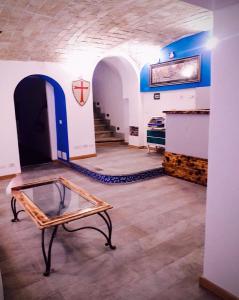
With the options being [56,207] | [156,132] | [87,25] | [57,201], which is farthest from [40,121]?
[56,207]

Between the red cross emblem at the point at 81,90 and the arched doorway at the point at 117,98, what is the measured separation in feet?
4.73

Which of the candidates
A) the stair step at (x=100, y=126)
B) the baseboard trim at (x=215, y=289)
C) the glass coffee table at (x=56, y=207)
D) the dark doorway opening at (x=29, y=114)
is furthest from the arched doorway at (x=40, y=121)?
the baseboard trim at (x=215, y=289)

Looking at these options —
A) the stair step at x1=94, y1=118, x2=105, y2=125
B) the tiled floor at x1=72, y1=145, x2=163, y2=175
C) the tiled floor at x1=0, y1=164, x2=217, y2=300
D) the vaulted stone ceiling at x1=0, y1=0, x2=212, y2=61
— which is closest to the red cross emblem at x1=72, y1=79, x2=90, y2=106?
the vaulted stone ceiling at x1=0, y1=0, x2=212, y2=61

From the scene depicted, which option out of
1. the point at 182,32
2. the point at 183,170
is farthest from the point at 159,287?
the point at 182,32

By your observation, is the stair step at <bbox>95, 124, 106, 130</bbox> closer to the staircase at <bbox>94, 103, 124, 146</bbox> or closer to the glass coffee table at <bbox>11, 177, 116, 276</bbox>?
the staircase at <bbox>94, 103, 124, 146</bbox>

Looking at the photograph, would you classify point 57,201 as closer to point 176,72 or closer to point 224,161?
point 224,161

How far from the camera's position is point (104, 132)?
9523 millimetres

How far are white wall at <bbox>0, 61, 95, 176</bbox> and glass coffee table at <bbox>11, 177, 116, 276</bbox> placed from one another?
2.22 m

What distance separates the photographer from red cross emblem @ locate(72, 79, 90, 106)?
6879mm

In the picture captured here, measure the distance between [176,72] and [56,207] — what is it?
4936 millimetres

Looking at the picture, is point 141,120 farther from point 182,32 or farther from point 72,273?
point 72,273

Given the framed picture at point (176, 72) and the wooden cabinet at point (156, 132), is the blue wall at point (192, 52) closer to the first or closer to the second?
the framed picture at point (176, 72)

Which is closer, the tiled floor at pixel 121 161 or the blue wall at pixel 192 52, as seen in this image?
the tiled floor at pixel 121 161

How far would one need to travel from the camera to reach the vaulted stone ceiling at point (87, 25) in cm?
407
